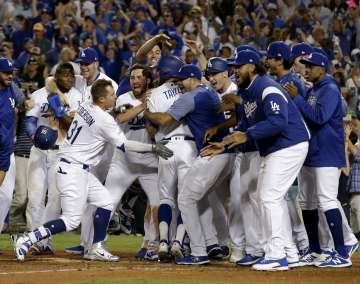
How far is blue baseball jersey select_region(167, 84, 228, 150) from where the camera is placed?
11.0m

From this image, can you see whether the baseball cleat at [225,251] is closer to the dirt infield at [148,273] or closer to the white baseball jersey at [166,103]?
the dirt infield at [148,273]

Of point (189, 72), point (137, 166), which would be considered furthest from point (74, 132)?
point (189, 72)

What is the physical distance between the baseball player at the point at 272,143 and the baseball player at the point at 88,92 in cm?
182

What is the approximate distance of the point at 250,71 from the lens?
1046 cm

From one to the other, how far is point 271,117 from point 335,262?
1788 millimetres

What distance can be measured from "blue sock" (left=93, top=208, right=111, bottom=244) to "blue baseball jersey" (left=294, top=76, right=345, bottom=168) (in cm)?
232

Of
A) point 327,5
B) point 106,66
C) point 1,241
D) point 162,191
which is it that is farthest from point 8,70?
point 327,5

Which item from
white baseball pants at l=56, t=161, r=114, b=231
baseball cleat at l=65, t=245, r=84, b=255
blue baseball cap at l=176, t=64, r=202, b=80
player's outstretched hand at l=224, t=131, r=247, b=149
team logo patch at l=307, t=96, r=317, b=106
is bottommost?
baseball cleat at l=65, t=245, r=84, b=255

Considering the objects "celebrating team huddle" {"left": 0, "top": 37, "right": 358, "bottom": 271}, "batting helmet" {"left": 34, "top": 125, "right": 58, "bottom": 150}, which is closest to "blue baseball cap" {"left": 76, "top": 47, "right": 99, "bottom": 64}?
"celebrating team huddle" {"left": 0, "top": 37, "right": 358, "bottom": 271}

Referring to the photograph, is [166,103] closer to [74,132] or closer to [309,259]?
[74,132]

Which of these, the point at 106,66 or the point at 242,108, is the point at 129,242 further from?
the point at 106,66

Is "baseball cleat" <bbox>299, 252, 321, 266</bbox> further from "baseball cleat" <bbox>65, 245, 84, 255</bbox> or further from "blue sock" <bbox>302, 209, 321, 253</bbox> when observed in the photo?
"baseball cleat" <bbox>65, 245, 84, 255</bbox>

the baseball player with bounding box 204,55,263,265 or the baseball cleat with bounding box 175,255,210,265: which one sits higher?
the baseball player with bounding box 204,55,263,265

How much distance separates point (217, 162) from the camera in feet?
35.9
